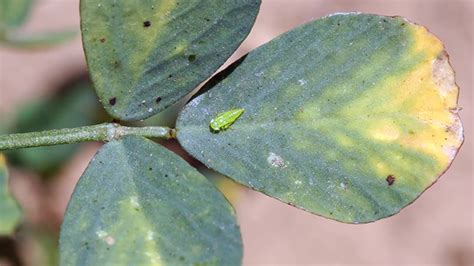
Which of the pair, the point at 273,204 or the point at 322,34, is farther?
the point at 273,204

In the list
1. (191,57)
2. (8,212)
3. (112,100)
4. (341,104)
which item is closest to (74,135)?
(112,100)

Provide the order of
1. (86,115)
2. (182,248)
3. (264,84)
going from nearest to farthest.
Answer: (182,248) < (264,84) < (86,115)

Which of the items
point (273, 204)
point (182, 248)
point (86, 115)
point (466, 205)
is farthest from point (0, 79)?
point (182, 248)

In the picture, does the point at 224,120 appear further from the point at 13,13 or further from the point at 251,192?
the point at 251,192

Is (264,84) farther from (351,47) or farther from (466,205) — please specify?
(466,205)

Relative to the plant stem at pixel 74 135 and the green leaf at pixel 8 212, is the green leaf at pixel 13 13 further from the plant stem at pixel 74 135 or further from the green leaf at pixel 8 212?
the plant stem at pixel 74 135

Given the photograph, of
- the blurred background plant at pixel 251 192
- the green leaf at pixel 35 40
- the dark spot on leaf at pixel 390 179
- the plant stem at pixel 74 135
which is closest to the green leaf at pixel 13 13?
the green leaf at pixel 35 40

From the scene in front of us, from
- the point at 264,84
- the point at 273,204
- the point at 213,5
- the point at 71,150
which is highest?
the point at 213,5

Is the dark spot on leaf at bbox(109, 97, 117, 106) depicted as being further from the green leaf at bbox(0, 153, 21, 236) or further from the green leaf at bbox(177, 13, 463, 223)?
the green leaf at bbox(0, 153, 21, 236)
